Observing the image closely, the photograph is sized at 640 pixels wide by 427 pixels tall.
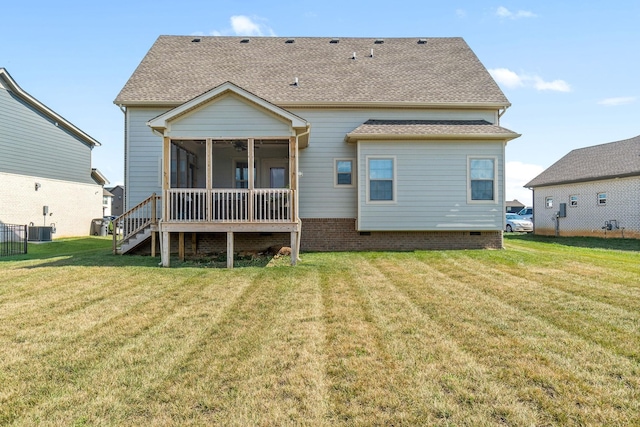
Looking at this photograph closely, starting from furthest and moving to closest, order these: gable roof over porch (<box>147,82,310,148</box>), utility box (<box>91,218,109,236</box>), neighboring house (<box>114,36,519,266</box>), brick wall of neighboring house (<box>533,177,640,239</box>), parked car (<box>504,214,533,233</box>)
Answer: parked car (<box>504,214,533,233</box>) < utility box (<box>91,218,109,236</box>) < brick wall of neighboring house (<box>533,177,640,239</box>) < neighboring house (<box>114,36,519,266</box>) < gable roof over porch (<box>147,82,310,148</box>)

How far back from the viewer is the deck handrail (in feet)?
37.4

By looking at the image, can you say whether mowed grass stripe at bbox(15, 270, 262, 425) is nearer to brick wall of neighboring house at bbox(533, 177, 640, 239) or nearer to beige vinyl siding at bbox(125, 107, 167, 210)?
beige vinyl siding at bbox(125, 107, 167, 210)

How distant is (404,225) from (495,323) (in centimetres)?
741

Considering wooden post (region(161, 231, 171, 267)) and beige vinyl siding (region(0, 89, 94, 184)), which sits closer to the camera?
wooden post (region(161, 231, 171, 267))

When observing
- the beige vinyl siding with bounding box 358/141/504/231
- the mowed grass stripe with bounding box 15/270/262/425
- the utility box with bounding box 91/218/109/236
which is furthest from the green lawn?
the utility box with bounding box 91/218/109/236

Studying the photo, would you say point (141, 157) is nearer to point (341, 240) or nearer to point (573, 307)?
point (341, 240)

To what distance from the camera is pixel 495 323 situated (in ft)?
16.4

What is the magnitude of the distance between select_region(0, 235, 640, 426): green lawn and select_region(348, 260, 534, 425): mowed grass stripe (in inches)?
0.6

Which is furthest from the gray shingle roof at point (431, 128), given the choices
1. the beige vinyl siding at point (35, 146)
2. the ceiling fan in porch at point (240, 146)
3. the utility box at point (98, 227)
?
the utility box at point (98, 227)

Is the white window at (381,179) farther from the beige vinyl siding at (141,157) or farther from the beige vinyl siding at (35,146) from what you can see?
the beige vinyl siding at (35,146)

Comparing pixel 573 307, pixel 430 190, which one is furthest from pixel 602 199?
pixel 573 307

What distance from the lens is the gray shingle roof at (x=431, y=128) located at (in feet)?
39.1

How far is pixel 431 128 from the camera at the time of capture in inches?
484

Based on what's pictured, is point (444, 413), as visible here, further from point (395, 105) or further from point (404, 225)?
point (395, 105)
